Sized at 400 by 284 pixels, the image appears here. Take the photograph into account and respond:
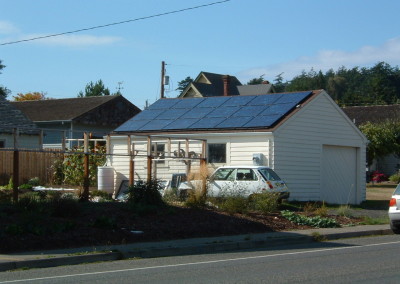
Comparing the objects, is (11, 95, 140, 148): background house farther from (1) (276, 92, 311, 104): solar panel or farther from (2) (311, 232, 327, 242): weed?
(2) (311, 232, 327, 242): weed

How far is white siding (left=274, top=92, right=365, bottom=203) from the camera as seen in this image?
2712cm

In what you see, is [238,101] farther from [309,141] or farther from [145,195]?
[145,195]

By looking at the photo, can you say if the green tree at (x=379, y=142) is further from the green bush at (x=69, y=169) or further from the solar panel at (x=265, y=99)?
the green bush at (x=69, y=169)

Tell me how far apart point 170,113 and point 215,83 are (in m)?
30.9

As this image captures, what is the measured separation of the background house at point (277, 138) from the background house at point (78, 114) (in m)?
13.5

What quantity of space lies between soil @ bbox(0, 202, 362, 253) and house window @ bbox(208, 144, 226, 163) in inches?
313

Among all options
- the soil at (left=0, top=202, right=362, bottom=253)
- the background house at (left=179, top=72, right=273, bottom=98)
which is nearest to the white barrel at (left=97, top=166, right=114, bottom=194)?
the soil at (left=0, top=202, right=362, bottom=253)

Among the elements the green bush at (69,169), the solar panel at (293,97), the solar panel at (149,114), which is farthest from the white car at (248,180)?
the solar panel at (149,114)

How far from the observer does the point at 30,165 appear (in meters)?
26.9

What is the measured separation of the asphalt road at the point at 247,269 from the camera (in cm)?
1059

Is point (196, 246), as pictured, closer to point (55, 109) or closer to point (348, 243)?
point (348, 243)

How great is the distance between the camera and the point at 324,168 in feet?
95.9

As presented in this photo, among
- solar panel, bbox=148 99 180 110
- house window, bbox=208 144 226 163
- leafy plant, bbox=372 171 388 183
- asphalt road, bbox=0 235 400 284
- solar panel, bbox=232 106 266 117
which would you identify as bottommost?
leafy plant, bbox=372 171 388 183

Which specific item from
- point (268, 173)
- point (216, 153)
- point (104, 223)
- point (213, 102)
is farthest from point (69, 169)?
point (104, 223)
